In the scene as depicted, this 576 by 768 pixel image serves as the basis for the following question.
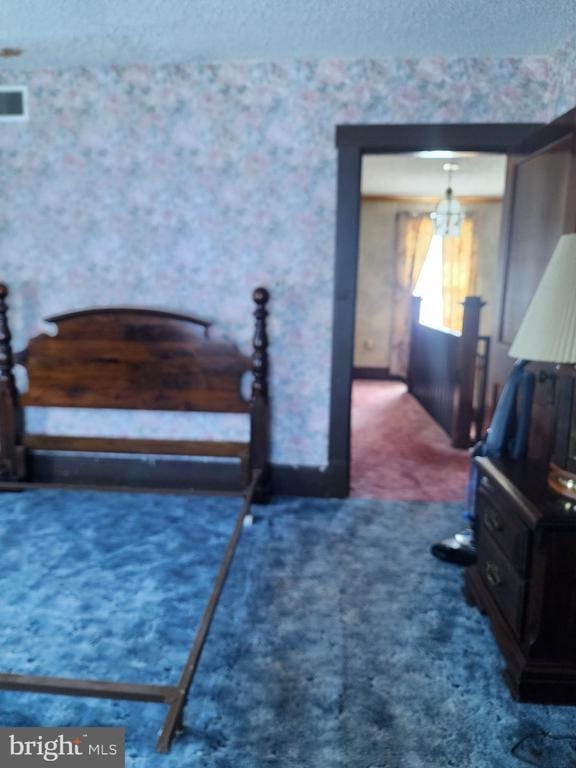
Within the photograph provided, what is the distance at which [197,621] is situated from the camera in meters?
2.13

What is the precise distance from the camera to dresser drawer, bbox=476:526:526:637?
70.2 inches

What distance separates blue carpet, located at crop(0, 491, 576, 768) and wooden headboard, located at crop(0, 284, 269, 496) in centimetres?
39

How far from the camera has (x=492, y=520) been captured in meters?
2.03

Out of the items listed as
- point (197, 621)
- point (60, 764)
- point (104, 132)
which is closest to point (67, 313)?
point (104, 132)

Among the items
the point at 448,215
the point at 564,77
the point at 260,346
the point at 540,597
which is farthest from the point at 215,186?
the point at 448,215

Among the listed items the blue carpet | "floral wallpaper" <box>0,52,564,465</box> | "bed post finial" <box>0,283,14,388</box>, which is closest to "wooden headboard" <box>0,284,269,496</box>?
"bed post finial" <box>0,283,14,388</box>

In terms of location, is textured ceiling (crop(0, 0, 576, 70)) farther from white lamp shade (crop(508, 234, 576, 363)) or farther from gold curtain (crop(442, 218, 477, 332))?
gold curtain (crop(442, 218, 477, 332))

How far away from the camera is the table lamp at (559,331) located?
1643 mm

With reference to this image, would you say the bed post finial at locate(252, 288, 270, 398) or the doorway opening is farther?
the doorway opening

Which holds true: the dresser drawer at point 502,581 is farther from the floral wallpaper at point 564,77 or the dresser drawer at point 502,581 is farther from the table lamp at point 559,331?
the floral wallpaper at point 564,77

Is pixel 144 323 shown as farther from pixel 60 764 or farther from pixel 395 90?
pixel 60 764

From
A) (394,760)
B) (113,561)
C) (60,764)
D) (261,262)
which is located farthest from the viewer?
(261,262)

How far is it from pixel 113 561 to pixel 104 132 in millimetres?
2252

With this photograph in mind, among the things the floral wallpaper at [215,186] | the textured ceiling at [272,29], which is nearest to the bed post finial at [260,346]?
the floral wallpaper at [215,186]
